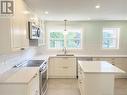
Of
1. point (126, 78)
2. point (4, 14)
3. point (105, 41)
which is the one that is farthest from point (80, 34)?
point (4, 14)

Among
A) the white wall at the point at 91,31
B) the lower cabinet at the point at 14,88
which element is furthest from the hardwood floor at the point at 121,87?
the lower cabinet at the point at 14,88

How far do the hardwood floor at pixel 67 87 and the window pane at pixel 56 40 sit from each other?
1706 mm

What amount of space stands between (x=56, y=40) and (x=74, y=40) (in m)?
0.81

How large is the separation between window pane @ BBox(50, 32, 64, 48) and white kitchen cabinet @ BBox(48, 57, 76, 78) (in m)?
0.93

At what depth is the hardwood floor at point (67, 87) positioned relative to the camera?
4.46 m

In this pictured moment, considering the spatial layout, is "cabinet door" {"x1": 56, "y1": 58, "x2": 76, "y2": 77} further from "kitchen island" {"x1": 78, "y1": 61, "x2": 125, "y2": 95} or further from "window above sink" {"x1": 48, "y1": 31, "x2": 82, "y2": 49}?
"kitchen island" {"x1": 78, "y1": 61, "x2": 125, "y2": 95}

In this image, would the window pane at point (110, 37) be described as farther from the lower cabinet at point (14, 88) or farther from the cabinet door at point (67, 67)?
the lower cabinet at point (14, 88)

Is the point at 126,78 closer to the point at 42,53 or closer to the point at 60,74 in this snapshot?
the point at 60,74

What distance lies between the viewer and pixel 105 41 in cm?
684

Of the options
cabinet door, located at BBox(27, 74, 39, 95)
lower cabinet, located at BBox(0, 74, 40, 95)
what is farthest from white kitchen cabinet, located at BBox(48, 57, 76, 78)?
lower cabinet, located at BBox(0, 74, 40, 95)

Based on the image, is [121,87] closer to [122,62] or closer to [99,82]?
[122,62]

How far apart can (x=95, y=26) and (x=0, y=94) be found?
209 inches

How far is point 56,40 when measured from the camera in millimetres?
6941

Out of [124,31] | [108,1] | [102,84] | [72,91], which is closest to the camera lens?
[102,84]
